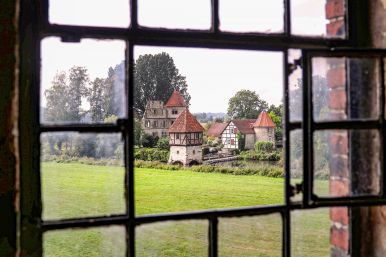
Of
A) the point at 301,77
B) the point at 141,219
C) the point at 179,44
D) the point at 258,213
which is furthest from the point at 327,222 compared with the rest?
the point at 179,44

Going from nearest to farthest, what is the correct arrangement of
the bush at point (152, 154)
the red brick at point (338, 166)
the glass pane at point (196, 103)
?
the red brick at point (338, 166) → the glass pane at point (196, 103) → the bush at point (152, 154)

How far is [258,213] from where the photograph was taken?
1.37 m

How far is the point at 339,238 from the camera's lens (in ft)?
4.88

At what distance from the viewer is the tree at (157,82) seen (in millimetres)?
1721

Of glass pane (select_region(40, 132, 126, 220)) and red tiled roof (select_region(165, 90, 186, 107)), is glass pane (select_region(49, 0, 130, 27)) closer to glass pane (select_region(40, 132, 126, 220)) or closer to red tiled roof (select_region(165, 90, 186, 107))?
glass pane (select_region(40, 132, 126, 220))

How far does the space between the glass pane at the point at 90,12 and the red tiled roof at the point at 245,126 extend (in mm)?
1180

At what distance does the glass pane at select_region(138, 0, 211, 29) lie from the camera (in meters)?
1.30

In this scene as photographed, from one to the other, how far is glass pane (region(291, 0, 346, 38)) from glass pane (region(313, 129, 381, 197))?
Result: 0.33 meters

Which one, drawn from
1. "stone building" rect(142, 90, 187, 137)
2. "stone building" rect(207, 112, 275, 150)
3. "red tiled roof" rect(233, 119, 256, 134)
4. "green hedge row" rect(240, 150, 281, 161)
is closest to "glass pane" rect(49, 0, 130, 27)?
"stone building" rect(142, 90, 187, 137)

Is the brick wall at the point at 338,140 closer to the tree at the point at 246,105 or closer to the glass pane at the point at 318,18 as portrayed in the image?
the glass pane at the point at 318,18

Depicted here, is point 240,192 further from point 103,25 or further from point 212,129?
point 103,25

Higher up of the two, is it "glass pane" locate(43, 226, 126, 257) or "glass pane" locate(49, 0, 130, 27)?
"glass pane" locate(49, 0, 130, 27)

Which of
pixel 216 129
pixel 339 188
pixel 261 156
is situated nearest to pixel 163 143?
pixel 216 129

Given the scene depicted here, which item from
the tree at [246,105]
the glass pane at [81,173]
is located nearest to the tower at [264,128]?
the tree at [246,105]
